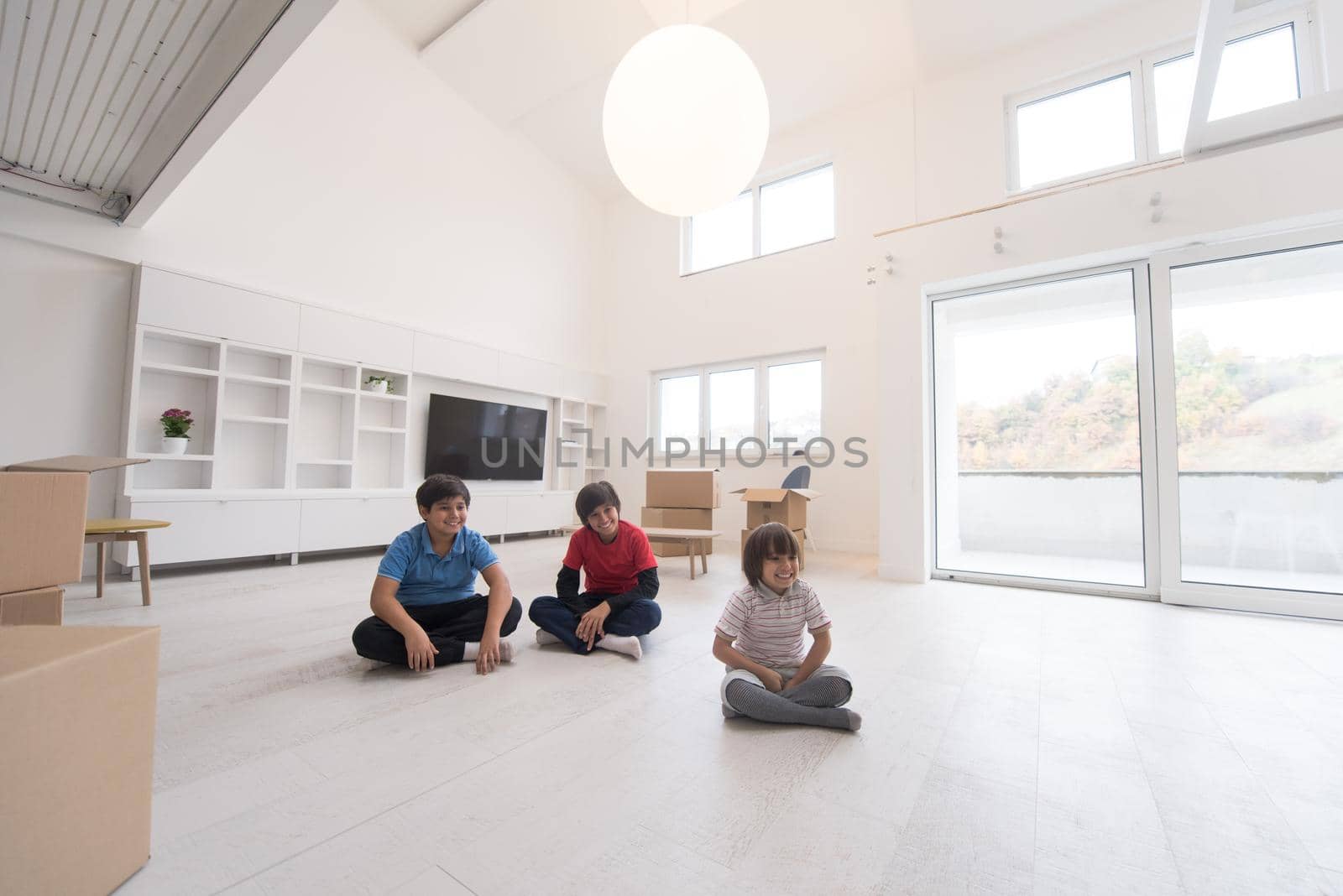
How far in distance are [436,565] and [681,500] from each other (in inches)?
116

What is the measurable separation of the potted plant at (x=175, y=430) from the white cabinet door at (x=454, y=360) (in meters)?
1.75

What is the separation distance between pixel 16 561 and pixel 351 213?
441 centimetres

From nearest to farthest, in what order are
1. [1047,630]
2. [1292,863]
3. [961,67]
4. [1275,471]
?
[1292,863] → [1047,630] → [1275,471] → [961,67]

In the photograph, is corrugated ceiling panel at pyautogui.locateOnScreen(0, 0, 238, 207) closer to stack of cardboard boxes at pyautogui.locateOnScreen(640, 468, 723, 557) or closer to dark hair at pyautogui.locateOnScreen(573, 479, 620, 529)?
dark hair at pyautogui.locateOnScreen(573, 479, 620, 529)

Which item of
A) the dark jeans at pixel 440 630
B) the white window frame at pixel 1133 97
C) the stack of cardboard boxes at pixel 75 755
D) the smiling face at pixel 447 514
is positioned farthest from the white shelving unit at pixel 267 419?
the white window frame at pixel 1133 97

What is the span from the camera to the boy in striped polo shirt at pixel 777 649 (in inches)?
62.6

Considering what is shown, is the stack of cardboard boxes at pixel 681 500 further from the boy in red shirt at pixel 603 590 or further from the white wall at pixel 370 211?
the white wall at pixel 370 211

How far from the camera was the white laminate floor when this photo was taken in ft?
3.24

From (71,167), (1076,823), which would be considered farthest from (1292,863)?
(71,167)

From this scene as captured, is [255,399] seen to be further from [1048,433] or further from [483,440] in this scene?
[1048,433]

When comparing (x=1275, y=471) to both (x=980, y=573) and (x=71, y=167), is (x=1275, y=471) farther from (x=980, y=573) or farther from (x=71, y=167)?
(x=71, y=167)

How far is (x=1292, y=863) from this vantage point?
3.38ft

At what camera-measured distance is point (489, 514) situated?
18.5 feet

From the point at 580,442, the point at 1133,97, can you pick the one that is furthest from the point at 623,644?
the point at 1133,97
